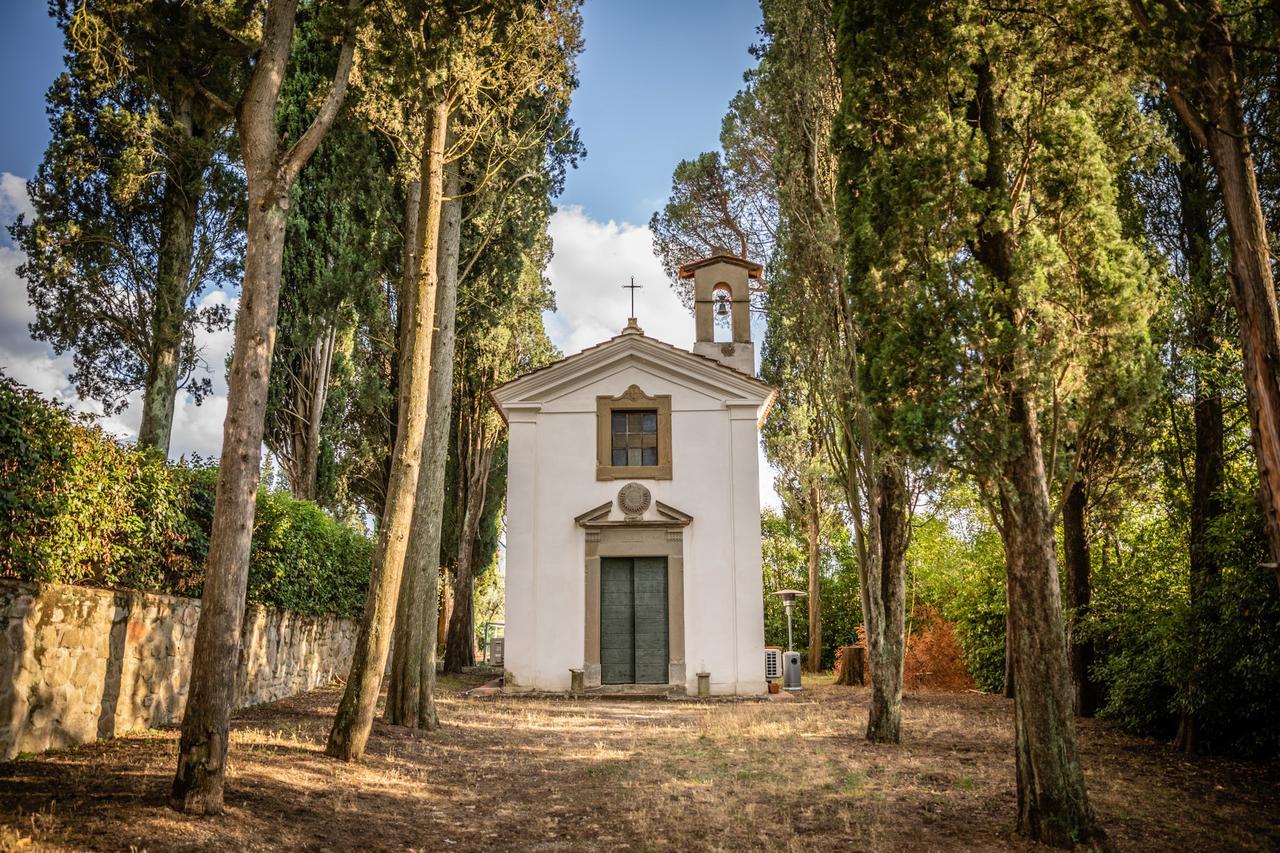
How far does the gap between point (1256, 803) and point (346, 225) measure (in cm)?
1493

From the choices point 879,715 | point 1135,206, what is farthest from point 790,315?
point 879,715

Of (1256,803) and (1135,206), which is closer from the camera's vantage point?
(1256,803)

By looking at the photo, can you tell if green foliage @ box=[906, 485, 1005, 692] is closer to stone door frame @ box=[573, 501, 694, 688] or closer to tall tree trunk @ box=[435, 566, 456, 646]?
stone door frame @ box=[573, 501, 694, 688]

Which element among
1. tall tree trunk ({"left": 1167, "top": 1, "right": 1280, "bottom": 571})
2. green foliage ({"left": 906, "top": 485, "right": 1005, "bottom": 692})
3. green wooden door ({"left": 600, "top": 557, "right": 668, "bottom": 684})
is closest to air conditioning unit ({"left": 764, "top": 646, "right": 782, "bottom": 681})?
green wooden door ({"left": 600, "top": 557, "right": 668, "bottom": 684})

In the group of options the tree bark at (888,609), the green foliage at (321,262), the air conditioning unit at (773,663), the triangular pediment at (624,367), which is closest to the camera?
the tree bark at (888,609)

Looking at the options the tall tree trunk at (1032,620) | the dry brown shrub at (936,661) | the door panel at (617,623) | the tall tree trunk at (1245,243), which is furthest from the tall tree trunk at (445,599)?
the tall tree trunk at (1245,243)

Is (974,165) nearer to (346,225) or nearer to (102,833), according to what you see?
→ (102,833)

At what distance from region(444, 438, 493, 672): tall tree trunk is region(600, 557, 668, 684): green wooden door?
14.7ft

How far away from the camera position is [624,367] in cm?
1708

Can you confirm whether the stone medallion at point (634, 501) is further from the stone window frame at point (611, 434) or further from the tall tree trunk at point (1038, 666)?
the tall tree trunk at point (1038, 666)

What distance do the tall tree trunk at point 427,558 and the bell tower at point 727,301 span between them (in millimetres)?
8346

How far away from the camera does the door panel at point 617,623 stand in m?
15.9

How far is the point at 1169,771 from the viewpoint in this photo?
7266mm

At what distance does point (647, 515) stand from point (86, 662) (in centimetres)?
1093
